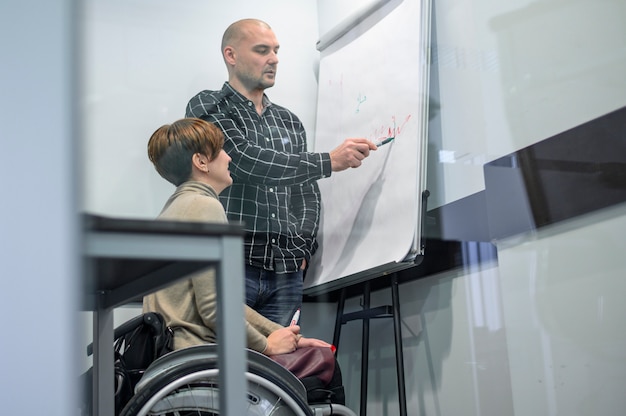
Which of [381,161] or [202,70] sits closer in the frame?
[202,70]

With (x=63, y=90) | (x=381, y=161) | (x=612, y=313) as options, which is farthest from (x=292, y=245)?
(x=63, y=90)

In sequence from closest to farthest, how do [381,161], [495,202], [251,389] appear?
1. [251,389]
2. [495,202]
3. [381,161]

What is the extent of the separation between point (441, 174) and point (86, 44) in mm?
1740

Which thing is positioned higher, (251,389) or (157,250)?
(157,250)

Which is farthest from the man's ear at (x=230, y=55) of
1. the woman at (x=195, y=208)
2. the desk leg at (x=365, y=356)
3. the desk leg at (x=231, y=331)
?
the desk leg at (x=231, y=331)

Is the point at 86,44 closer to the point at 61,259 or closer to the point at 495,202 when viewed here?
the point at 61,259

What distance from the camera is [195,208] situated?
1.32 meters

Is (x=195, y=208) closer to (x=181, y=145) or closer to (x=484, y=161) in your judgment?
(x=181, y=145)

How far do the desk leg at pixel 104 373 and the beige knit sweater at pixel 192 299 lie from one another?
0.32 ft

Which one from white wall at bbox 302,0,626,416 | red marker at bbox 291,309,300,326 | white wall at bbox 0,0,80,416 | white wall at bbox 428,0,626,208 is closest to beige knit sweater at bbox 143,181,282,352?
red marker at bbox 291,309,300,326

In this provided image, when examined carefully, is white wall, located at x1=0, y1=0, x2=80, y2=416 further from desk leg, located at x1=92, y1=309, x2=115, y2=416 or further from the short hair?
the short hair

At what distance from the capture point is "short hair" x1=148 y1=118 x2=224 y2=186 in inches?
61.1

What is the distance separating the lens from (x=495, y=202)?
7.06 ft

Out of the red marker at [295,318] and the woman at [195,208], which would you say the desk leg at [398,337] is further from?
the woman at [195,208]
